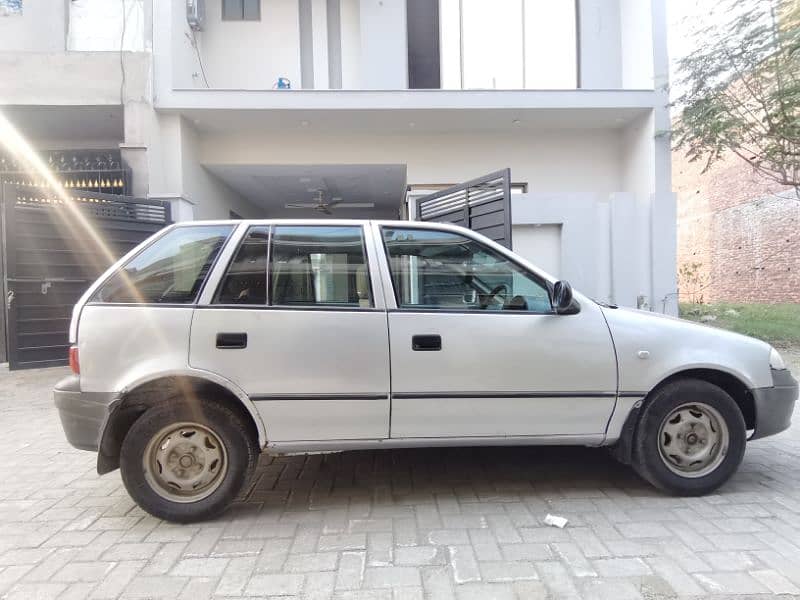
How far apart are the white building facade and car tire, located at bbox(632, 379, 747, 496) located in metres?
6.29

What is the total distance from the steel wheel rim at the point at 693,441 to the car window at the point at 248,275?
2796 millimetres

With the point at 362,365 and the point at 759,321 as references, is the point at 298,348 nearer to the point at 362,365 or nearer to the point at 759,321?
the point at 362,365

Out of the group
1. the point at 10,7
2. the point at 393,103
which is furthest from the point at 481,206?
the point at 10,7

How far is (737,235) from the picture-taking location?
18.4 metres

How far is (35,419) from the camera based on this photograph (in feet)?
17.6

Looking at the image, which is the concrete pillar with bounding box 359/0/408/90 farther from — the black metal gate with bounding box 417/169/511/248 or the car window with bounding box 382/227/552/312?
the car window with bounding box 382/227/552/312

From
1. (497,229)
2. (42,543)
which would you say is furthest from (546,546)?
(497,229)

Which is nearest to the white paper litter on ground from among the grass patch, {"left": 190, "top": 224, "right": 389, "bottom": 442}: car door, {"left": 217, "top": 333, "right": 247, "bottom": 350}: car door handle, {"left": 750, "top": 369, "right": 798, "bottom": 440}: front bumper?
{"left": 190, "top": 224, "right": 389, "bottom": 442}: car door

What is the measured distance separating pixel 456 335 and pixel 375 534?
127 cm

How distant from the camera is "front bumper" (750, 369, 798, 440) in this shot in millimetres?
3229

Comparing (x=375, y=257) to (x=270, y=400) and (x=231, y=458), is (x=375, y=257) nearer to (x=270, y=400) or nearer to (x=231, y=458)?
(x=270, y=400)

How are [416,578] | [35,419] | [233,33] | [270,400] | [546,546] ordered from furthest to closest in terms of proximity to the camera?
1. [233,33]
2. [35,419]
3. [270,400]
4. [546,546]
5. [416,578]

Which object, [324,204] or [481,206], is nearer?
[481,206]

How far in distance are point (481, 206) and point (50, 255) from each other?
624 centimetres
